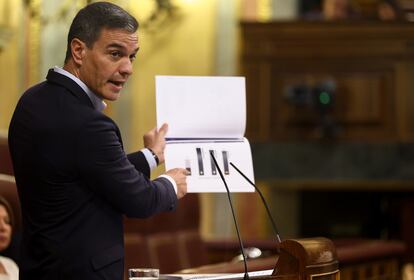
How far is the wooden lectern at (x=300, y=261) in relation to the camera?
9.10 feet

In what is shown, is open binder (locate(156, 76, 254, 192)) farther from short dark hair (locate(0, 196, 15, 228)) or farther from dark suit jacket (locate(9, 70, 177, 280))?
short dark hair (locate(0, 196, 15, 228))

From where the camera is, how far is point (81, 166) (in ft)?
8.59

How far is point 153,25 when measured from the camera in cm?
929

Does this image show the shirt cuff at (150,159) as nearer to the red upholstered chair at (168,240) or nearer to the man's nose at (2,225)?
the man's nose at (2,225)

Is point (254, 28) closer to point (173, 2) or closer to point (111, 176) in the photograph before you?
point (173, 2)

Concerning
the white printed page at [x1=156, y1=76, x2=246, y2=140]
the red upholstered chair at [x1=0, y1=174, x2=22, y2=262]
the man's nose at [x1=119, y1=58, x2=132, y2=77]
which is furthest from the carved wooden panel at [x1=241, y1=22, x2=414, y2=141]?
the man's nose at [x1=119, y1=58, x2=132, y2=77]

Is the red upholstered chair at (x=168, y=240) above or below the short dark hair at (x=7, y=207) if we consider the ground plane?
below

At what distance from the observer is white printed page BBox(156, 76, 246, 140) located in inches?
116

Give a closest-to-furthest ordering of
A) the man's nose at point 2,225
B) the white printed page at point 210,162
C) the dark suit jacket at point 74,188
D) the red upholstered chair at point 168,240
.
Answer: the dark suit jacket at point 74,188
the white printed page at point 210,162
the man's nose at point 2,225
the red upholstered chair at point 168,240

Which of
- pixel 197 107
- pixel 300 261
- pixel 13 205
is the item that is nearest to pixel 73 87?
pixel 197 107

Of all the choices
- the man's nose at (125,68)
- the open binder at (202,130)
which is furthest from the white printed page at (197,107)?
the man's nose at (125,68)

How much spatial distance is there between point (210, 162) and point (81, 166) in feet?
1.45

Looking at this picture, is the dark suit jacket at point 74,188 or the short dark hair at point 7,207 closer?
the dark suit jacket at point 74,188

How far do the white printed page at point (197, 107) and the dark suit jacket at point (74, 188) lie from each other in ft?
0.94
